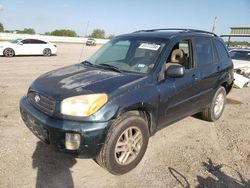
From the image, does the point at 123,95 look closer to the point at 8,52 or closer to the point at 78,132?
the point at 78,132

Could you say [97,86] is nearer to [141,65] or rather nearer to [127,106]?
[127,106]

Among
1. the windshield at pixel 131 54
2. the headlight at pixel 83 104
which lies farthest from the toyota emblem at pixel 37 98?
the windshield at pixel 131 54

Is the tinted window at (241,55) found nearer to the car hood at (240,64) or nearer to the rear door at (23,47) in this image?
the car hood at (240,64)

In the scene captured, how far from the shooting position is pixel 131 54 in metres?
4.35

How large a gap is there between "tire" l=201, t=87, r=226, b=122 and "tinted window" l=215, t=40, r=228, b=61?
67 cm

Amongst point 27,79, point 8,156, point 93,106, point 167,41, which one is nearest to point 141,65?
point 167,41

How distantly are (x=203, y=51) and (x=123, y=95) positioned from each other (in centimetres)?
236

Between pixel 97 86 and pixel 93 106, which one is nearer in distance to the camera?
pixel 93 106

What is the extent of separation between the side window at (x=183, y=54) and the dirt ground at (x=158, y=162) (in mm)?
1362

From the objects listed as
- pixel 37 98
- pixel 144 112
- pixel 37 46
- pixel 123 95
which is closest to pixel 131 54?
pixel 144 112

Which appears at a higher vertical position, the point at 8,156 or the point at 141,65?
the point at 141,65

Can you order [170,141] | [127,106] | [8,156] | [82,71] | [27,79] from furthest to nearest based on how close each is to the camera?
[27,79], [170,141], [82,71], [8,156], [127,106]

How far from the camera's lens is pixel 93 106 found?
10.2ft

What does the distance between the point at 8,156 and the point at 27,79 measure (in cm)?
608
